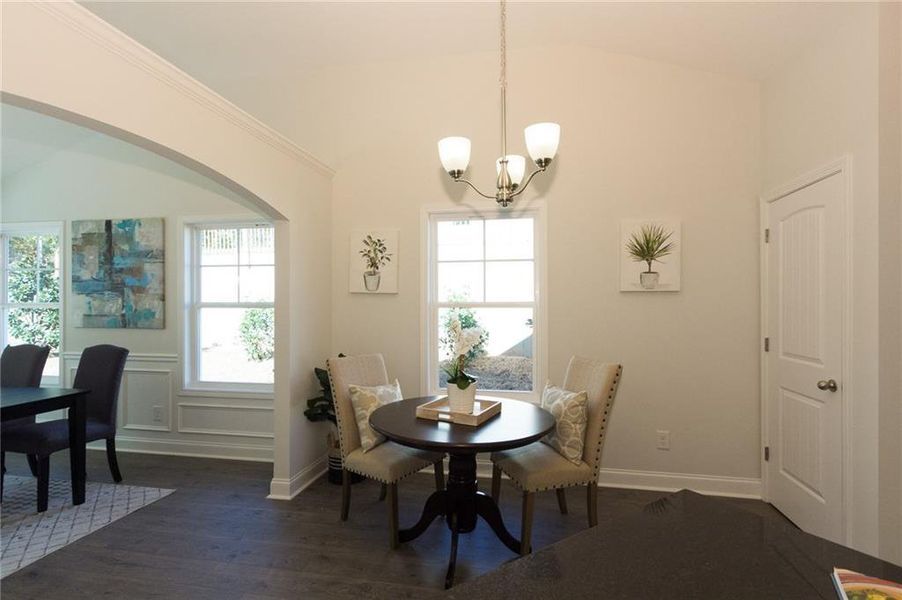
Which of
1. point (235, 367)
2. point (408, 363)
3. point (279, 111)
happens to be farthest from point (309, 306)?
point (279, 111)

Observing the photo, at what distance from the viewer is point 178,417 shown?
13.4ft

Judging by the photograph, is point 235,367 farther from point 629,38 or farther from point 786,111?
point 786,111

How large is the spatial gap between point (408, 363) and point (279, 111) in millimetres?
2446

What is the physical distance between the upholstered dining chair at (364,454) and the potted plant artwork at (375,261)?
30.6 inches

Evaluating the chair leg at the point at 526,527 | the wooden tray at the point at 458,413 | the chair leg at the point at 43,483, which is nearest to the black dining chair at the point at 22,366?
the chair leg at the point at 43,483

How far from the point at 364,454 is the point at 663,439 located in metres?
2.17

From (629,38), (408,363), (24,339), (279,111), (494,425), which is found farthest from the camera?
(24,339)

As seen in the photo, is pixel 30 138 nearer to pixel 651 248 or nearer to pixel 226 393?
pixel 226 393

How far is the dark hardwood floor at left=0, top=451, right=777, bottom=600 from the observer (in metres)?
2.20

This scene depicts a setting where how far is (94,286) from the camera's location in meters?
4.19

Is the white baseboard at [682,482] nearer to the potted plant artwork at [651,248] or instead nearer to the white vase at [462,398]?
the potted plant artwork at [651,248]

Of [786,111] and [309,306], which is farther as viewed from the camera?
[309,306]

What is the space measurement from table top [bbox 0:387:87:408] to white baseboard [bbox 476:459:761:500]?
3.77 metres

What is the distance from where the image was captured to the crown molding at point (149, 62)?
66.2 inches
